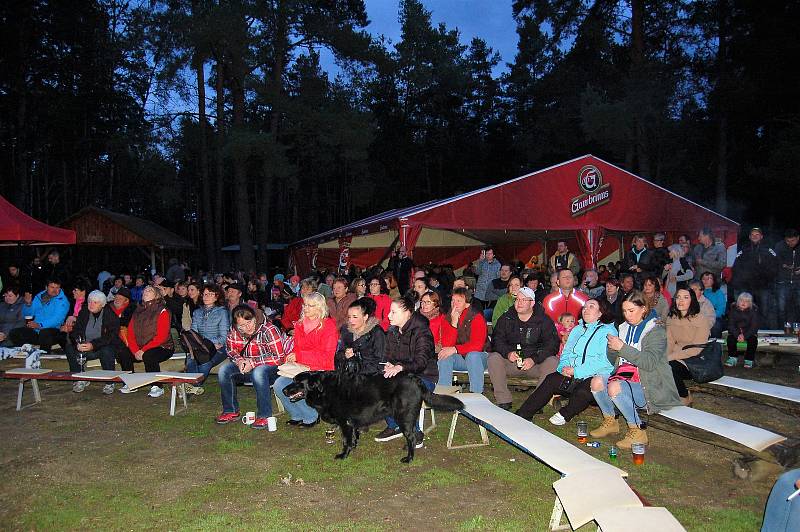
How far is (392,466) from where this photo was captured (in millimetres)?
4531

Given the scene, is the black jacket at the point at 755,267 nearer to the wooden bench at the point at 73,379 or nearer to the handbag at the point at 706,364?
the handbag at the point at 706,364

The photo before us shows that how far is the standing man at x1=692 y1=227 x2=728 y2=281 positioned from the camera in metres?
9.66

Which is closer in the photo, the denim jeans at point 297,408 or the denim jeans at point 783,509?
the denim jeans at point 783,509

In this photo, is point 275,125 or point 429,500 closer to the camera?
point 429,500

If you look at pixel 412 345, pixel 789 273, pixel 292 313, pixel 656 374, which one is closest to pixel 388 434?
pixel 412 345

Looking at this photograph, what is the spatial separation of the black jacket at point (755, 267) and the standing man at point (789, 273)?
4.2 inches

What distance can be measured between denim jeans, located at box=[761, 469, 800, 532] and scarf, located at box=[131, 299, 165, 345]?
638 centimetres

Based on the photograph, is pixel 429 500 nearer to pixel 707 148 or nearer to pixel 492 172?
pixel 707 148

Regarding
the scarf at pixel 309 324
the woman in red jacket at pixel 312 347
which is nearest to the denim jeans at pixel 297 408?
the woman in red jacket at pixel 312 347

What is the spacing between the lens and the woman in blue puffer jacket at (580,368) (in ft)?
16.7

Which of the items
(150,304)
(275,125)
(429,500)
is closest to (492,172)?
(275,125)

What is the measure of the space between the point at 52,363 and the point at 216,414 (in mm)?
3158

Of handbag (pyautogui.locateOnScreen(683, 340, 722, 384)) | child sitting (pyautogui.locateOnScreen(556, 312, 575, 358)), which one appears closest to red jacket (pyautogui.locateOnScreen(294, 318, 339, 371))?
child sitting (pyautogui.locateOnScreen(556, 312, 575, 358))

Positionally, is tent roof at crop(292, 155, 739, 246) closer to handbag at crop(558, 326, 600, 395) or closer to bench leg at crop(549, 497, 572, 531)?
handbag at crop(558, 326, 600, 395)
